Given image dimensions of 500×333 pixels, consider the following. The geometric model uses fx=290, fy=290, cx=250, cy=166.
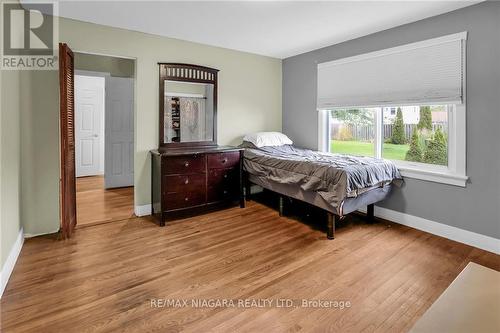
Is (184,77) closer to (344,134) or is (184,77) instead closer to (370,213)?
(344,134)

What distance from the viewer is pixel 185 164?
353 centimetres

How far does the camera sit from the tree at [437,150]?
3168mm

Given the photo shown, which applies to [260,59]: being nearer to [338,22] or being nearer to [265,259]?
[338,22]

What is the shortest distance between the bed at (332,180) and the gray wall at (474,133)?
1.27ft

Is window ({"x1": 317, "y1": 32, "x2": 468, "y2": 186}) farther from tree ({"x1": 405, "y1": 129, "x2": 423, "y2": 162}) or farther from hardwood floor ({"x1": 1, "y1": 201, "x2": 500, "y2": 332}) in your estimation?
hardwood floor ({"x1": 1, "y1": 201, "x2": 500, "y2": 332})

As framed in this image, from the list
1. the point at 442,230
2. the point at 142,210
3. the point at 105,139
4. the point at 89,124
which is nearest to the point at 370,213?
the point at 442,230

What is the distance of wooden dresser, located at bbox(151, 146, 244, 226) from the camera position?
11.2 ft

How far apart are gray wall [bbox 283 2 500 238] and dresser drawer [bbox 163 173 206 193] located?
2.38 metres

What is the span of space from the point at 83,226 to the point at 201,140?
1833 millimetres

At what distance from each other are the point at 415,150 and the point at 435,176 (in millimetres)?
447

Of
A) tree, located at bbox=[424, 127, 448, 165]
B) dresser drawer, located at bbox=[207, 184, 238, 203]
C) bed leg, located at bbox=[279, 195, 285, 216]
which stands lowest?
bed leg, located at bbox=[279, 195, 285, 216]

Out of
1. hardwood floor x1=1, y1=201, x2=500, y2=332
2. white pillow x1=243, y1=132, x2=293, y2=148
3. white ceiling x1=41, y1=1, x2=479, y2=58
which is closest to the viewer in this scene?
hardwood floor x1=1, y1=201, x2=500, y2=332

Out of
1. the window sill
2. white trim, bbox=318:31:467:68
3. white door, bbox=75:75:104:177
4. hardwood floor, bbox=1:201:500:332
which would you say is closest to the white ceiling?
white trim, bbox=318:31:467:68

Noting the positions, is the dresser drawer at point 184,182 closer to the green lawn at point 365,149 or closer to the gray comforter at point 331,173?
the gray comforter at point 331,173
